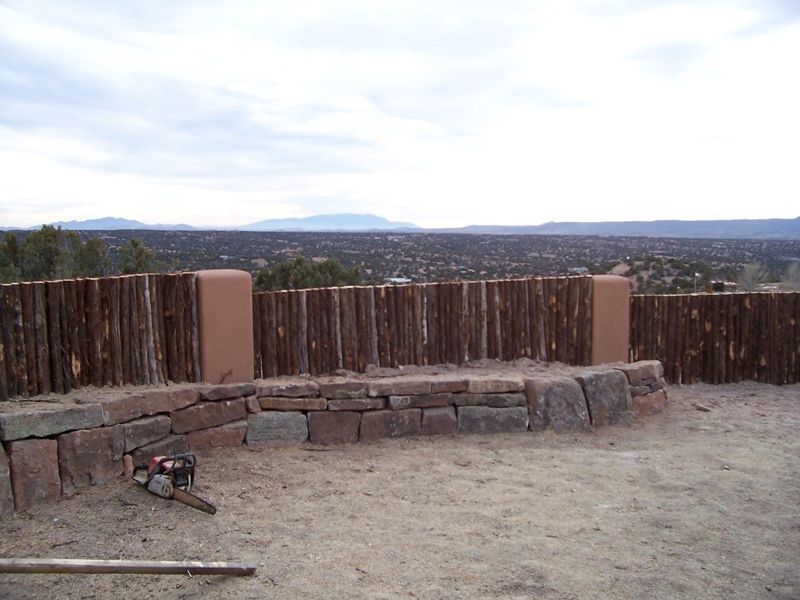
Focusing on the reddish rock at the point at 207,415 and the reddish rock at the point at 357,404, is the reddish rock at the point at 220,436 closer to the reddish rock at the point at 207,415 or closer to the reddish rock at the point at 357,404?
the reddish rock at the point at 207,415

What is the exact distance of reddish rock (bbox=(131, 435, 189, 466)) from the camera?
550 cm

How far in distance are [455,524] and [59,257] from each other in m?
11.3

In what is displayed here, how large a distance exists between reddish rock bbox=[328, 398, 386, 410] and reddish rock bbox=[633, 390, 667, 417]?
287 cm

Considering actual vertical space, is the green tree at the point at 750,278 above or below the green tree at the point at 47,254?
below

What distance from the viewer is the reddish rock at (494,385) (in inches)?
274

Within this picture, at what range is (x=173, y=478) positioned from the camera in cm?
514

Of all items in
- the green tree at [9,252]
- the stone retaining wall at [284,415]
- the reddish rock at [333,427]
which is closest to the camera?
the stone retaining wall at [284,415]

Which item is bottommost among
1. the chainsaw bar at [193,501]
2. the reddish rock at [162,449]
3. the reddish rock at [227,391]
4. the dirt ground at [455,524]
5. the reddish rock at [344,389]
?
the dirt ground at [455,524]

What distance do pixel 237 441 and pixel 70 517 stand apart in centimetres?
162

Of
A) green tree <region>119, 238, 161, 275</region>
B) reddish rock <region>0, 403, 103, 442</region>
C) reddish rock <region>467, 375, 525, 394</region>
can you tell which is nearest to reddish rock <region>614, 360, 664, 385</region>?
reddish rock <region>467, 375, 525, 394</region>

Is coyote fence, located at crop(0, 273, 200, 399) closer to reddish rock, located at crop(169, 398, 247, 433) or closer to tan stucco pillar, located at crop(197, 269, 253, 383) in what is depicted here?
tan stucco pillar, located at crop(197, 269, 253, 383)

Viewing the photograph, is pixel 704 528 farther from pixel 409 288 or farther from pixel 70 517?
pixel 70 517

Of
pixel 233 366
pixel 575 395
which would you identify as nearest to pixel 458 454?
pixel 575 395

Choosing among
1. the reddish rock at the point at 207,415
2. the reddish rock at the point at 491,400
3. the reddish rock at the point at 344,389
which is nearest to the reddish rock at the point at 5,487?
the reddish rock at the point at 207,415
